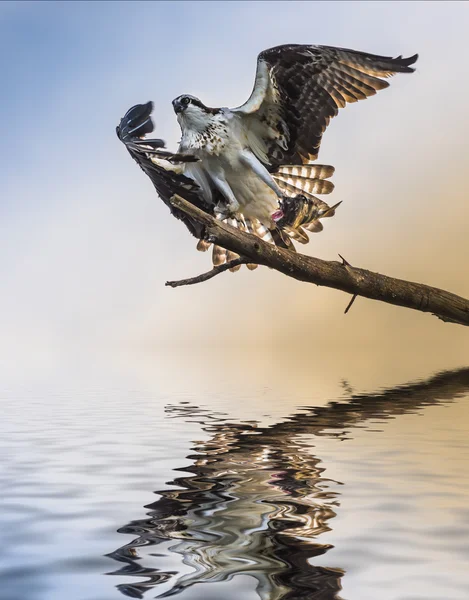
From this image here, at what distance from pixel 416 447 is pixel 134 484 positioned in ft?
8.62

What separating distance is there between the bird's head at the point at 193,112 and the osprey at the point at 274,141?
0.01m

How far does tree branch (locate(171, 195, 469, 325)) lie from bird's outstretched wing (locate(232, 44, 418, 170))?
2037 mm

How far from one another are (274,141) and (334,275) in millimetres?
2434

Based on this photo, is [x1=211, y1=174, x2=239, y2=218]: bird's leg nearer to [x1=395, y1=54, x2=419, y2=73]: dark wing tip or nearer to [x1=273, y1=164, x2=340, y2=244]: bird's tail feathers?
[x1=273, y1=164, x2=340, y2=244]: bird's tail feathers

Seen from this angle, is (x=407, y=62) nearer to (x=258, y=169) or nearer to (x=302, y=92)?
(x=302, y=92)

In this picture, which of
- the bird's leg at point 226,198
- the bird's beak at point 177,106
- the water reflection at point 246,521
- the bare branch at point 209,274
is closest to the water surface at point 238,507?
the water reflection at point 246,521

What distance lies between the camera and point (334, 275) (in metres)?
10.1

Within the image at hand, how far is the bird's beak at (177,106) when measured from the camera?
420 inches

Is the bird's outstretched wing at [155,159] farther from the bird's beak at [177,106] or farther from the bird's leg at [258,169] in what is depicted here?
the bird's leg at [258,169]

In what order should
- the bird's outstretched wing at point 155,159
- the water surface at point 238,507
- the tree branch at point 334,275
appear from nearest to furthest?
the water surface at point 238,507 < the tree branch at point 334,275 < the bird's outstretched wing at point 155,159

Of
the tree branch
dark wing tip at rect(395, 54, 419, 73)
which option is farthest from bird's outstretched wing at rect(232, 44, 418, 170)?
the tree branch

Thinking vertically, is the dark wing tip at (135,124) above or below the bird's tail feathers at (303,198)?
above

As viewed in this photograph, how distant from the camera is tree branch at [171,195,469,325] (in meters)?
8.56

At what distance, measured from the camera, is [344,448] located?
21.6ft
